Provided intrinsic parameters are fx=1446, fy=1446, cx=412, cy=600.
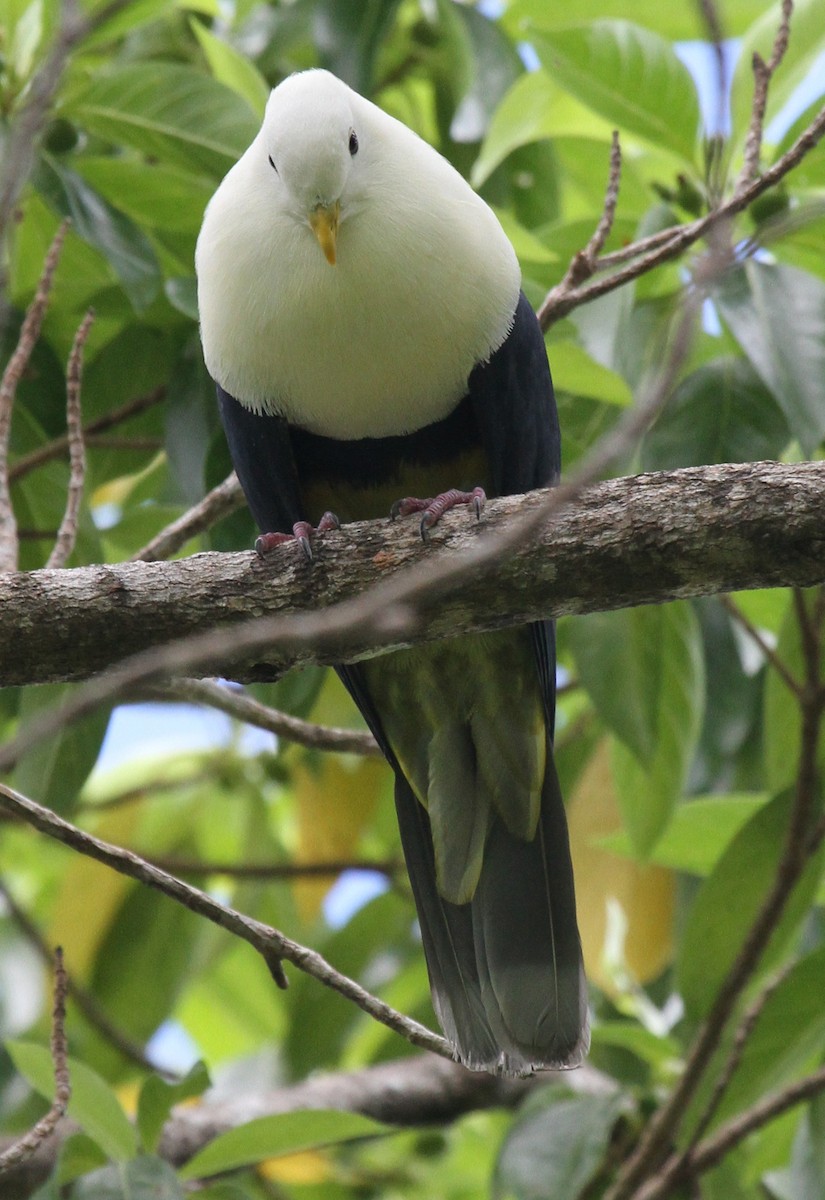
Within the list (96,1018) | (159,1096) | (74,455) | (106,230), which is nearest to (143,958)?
(96,1018)

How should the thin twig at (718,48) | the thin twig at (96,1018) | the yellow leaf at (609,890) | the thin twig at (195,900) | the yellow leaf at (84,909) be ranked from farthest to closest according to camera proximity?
the yellow leaf at (84,909)
the yellow leaf at (609,890)
the thin twig at (96,1018)
the thin twig at (195,900)
the thin twig at (718,48)

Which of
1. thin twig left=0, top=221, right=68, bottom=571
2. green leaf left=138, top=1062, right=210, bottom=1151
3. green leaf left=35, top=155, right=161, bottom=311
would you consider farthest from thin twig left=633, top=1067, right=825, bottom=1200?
green leaf left=35, top=155, right=161, bottom=311

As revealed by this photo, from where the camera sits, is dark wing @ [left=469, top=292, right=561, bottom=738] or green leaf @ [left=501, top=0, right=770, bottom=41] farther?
green leaf @ [left=501, top=0, right=770, bottom=41]

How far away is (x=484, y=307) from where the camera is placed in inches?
108

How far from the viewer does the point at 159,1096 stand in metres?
2.86

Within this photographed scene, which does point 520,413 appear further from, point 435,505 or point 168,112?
point 168,112

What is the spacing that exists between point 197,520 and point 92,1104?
116cm

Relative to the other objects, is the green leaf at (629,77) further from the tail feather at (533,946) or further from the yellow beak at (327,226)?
the tail feather at (533,946)

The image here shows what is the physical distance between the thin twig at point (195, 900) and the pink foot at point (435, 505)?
2.22ft

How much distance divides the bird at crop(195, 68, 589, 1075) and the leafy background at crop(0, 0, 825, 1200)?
225 millimetres

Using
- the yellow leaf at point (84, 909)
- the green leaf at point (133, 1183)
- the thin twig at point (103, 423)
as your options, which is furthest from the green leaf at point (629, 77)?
the yellow leaf at point (84, 909)

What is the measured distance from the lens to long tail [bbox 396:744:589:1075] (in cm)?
286

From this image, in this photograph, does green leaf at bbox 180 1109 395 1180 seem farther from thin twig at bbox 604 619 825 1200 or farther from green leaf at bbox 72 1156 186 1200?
thin twig at bbox 604 619 825 1200

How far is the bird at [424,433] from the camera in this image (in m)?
2.70
